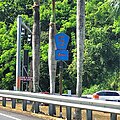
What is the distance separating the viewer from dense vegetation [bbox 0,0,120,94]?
148 feet

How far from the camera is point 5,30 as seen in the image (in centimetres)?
5072

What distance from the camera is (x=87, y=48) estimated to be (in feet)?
149

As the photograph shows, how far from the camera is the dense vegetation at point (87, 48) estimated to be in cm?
4512

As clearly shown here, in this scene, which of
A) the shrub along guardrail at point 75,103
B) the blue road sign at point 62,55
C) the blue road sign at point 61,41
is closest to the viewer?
the shrub along guardrail at point 75,103

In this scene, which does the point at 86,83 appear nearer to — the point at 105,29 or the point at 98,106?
the point at 105,29

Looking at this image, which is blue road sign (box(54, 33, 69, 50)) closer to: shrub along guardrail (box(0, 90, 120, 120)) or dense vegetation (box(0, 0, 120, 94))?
shrub along guardrail (box(0, 90, 120, 120))

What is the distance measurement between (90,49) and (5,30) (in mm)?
11478

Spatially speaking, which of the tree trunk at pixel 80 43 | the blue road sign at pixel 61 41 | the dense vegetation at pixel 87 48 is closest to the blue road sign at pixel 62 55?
the blue road sign at pixel 61 41

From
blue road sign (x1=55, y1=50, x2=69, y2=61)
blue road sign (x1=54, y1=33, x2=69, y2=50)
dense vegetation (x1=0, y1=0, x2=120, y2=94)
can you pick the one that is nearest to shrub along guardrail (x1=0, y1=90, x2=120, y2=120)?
blue road sign (x1=55, y1=50, x2=69, y2=61)

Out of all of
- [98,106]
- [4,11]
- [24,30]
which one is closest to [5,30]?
[4,11]

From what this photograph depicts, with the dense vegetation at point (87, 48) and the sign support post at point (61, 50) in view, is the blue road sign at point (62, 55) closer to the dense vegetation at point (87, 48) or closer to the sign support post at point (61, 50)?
the sign support post at point (61, 50)

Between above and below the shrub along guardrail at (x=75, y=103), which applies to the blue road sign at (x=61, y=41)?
above

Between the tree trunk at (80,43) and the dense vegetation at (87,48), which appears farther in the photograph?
the dense vegetation at (87,48)

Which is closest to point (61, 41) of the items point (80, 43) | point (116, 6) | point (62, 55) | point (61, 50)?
point (61, 50)
